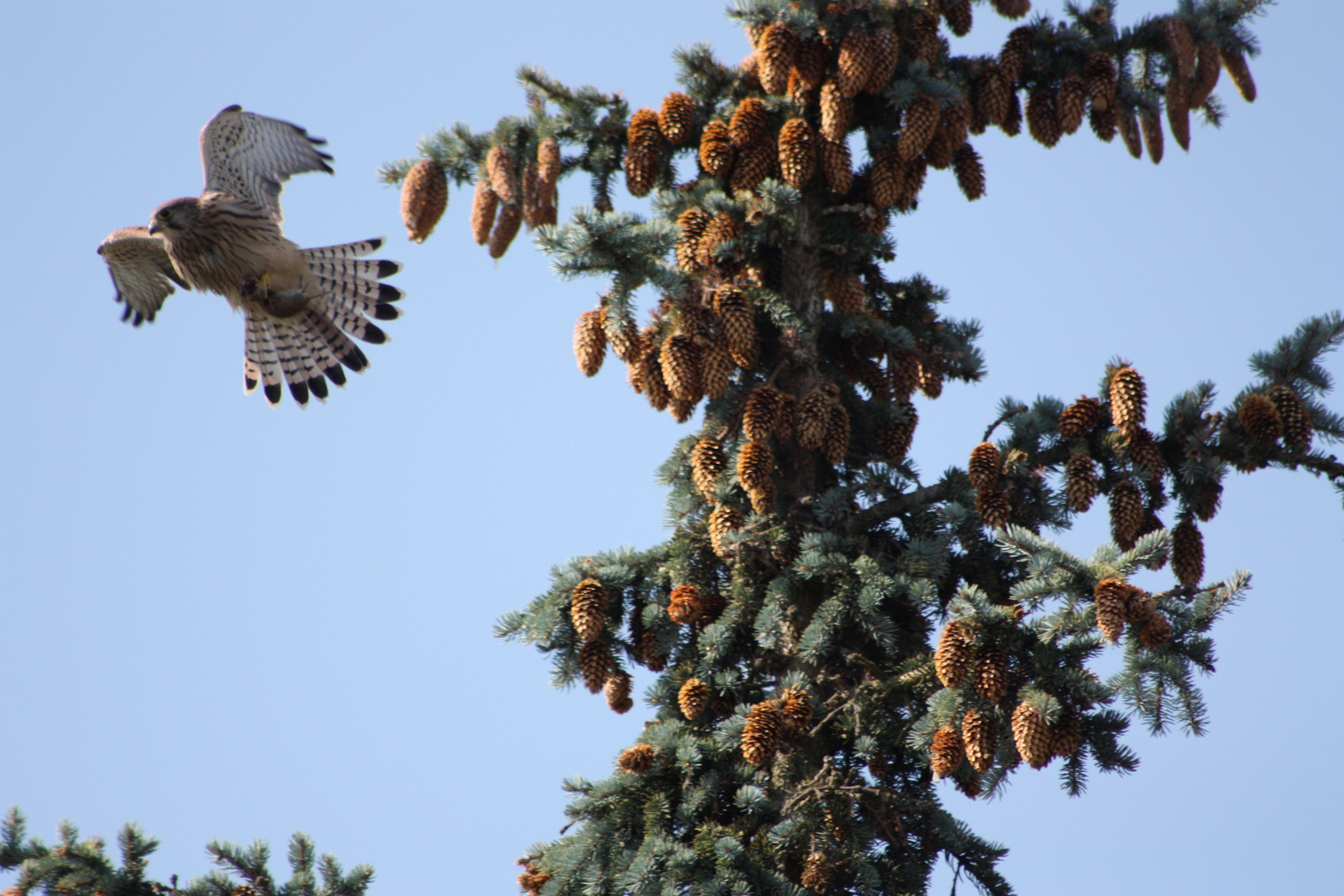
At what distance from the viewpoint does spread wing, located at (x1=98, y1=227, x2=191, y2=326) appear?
8359 millimetres

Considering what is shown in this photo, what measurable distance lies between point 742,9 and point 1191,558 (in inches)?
107

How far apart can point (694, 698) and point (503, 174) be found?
238cm

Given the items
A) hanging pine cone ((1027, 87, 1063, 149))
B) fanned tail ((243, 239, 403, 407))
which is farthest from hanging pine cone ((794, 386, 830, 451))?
fanned tail ((243, 239, 403, 407))

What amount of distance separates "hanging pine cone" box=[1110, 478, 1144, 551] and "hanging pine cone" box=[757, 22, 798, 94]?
2055mm

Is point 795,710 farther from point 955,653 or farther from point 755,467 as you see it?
point 755,467

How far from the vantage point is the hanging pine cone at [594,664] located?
4.46 metres

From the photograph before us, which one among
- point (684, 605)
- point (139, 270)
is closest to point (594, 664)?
point (684, 605)

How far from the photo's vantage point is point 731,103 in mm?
5160

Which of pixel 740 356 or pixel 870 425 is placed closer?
pixel 740 356

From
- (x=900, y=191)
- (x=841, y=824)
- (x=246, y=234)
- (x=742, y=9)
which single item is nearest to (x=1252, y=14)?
(x=900, y=191)

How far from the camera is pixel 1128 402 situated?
12.5 feet

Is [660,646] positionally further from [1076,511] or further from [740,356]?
[1076,511]

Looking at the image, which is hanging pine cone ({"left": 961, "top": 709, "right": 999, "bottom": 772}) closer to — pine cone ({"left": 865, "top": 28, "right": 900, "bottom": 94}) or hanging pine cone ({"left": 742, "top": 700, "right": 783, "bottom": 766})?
hanging pine cone ({"left": 742, "top": 700, "right": 783, "bottom": 766})

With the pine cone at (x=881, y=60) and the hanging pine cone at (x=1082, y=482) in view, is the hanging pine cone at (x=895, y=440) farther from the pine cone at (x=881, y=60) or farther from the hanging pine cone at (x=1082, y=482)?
the pine cone at (x=881, y=60)
